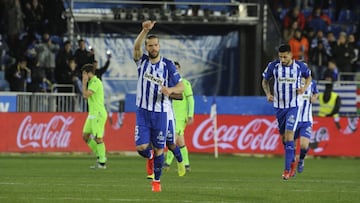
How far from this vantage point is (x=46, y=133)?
31.5 meters

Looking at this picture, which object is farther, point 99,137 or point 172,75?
point 99,137

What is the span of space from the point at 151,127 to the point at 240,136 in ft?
54.8

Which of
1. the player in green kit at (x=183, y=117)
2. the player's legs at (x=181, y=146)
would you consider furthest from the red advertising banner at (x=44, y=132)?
the player's legs at (x=181, y=146)

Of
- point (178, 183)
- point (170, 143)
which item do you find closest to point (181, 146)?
point (178, 183)

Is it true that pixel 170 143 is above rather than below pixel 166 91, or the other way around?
below

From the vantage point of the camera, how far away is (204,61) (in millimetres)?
40531

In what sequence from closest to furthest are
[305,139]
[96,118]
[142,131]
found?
[142,131]
[305,139]
[96,118]

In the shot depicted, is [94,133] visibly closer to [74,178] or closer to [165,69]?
[74,178]

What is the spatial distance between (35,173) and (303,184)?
5841mm

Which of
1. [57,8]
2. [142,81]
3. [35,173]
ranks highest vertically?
[57,8]

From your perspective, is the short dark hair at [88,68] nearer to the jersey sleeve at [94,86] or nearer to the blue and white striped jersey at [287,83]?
the jersey sleeve at [94,86]

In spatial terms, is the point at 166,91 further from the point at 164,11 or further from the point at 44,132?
the point at 164,11

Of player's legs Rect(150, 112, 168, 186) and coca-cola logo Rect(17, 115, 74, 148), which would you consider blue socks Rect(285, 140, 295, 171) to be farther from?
coca-cola logo Rect(17, 115, 74, 148)

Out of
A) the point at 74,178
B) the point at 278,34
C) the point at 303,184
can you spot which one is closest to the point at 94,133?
the point at 74,178
